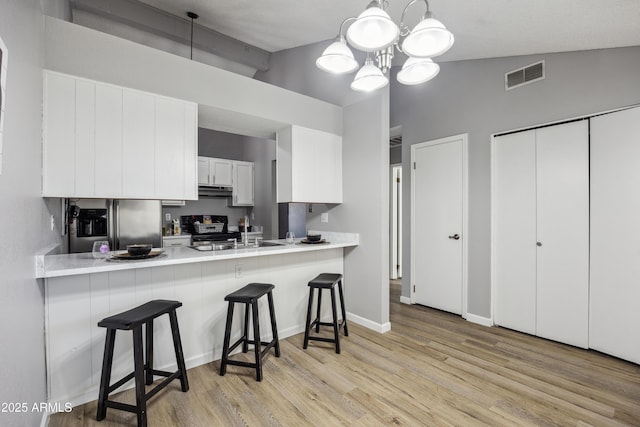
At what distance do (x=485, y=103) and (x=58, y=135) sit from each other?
398 cm

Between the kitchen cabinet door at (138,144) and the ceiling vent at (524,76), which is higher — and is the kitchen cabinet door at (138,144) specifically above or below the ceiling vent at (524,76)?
below

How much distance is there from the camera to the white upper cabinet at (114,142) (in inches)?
78.5

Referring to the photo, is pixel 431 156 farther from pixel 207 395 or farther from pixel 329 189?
pixel 207 395

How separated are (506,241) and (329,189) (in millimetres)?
2054

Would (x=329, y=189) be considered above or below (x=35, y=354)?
above

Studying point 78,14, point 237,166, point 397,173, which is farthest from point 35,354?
point 397,173

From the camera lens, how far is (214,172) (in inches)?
213

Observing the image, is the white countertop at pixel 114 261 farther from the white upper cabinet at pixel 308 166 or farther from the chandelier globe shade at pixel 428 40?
the chandelier globe shade at pixel 428 40

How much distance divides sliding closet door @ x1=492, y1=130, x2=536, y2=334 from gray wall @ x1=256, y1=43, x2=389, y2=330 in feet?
4.17

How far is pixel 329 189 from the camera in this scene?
3479 mm

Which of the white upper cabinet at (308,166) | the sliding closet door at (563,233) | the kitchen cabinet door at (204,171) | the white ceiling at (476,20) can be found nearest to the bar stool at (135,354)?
the white upper cabinet at (308,166)

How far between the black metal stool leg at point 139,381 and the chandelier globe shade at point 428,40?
2.23 meters

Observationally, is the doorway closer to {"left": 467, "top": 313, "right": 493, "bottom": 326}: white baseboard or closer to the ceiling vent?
{"left": 467, "top": 313, "right": 493, "bottom": 326}: white baseboard

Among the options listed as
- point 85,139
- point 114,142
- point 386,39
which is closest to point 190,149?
point 114,142
